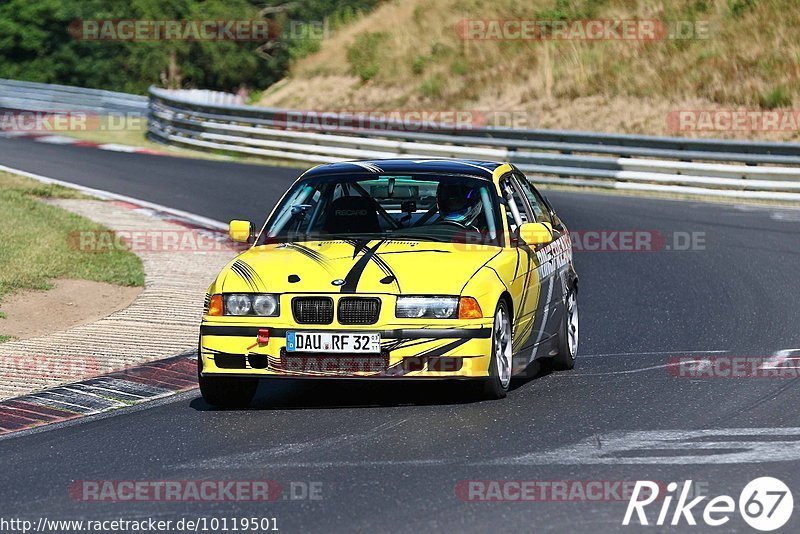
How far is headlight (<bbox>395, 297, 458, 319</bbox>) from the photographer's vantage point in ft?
27.8

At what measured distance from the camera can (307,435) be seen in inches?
315

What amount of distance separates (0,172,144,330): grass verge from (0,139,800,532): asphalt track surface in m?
3.77

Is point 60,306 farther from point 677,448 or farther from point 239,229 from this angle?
point 677,448

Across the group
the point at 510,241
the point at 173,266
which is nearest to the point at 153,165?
the point at 173,266

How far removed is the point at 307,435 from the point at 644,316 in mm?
5570

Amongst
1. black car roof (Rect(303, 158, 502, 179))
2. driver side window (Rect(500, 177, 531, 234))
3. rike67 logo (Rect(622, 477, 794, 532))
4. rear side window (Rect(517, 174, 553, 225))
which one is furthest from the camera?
rear side window (Rect(517, 174, 553, 225))

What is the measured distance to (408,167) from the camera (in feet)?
32.6

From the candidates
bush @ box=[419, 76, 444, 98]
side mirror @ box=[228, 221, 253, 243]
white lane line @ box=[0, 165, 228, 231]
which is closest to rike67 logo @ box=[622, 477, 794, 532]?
side mirror @ box=[228, 221, 253, 243]

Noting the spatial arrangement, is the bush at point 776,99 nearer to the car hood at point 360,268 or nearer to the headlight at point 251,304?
the car hood at point 360,268

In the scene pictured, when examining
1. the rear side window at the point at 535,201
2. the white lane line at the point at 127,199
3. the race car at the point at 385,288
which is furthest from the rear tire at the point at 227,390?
the white lane line at the point at 127,199

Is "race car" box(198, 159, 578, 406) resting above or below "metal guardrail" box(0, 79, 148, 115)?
above

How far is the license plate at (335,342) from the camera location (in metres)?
8.42

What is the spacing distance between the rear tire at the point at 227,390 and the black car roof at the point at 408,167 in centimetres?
174

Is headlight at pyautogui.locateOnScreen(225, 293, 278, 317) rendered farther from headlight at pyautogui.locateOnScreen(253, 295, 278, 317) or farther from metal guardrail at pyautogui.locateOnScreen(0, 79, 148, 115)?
metal guardrail at pyautogui.locateOnScreen(0, 79, 148, 115)
